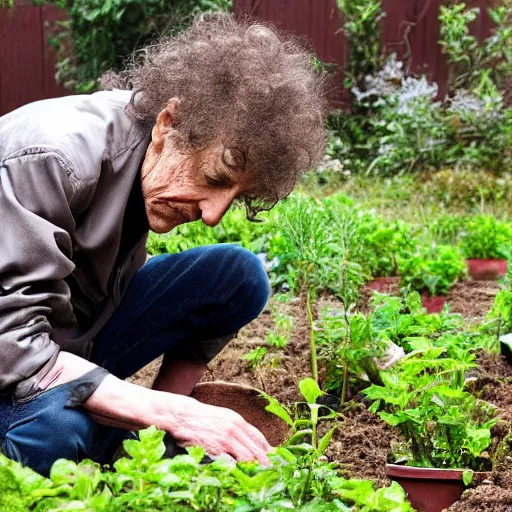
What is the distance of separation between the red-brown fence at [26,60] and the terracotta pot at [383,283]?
716cm

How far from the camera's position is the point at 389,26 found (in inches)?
438

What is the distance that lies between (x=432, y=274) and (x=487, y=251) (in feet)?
2.51

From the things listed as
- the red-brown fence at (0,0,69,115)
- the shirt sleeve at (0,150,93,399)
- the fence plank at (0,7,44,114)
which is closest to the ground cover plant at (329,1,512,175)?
the red-brown fence at (0,0,69,115)

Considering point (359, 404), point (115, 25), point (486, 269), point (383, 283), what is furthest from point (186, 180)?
point (115, 25)

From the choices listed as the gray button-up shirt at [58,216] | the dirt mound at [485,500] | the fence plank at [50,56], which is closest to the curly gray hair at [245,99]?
the gray button-up shirt at [58,216]

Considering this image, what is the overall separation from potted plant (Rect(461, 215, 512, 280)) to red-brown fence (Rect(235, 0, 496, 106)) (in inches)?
Answer: 224

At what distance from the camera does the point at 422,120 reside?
365 inches

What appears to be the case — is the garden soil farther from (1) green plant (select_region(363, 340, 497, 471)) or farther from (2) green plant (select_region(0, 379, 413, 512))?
(2) green plant (select_region(0, 379, 413, 512))

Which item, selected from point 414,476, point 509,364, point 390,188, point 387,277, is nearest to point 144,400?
point 414,476

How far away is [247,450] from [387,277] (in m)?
3.22

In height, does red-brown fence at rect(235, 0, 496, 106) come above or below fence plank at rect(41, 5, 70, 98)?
above

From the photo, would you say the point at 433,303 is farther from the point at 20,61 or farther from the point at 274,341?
the point at 20,61

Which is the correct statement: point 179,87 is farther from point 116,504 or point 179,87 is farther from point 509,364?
point 509,364

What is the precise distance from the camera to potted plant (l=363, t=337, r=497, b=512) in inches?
94.2
